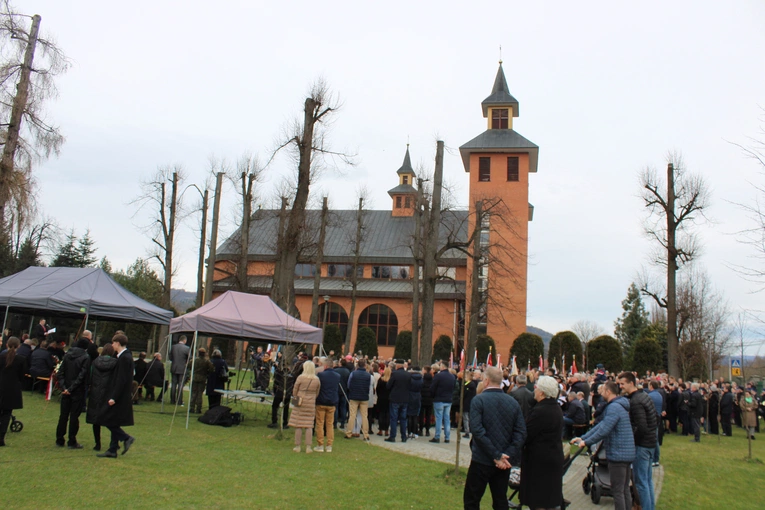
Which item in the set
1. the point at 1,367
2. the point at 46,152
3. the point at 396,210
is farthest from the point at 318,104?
the point at 396,210

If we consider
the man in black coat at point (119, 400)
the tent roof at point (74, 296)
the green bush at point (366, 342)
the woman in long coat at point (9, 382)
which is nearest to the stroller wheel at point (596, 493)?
the man in black coat at point (119, 400)

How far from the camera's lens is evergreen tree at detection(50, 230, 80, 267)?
40719 millimetres

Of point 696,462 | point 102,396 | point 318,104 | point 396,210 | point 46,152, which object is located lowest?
point 696,462

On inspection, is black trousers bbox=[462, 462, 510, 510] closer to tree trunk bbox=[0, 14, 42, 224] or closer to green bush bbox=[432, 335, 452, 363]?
tree trunk bbox=[0, 14, 42, 224]

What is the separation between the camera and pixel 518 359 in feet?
124

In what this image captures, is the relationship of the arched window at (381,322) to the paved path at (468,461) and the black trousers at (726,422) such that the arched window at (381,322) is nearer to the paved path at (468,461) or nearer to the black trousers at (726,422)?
the black trousers at (726,422)

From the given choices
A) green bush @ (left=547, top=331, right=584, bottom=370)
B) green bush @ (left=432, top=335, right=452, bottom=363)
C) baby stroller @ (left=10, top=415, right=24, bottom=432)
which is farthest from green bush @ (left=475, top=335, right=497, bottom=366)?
baby stroller @ (left=10, top=415, right=24, bottom=432)

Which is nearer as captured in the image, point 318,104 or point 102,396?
point 102,396

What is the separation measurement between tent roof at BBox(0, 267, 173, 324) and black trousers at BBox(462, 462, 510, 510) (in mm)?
12579

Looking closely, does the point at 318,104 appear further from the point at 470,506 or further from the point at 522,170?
the point at 522,170

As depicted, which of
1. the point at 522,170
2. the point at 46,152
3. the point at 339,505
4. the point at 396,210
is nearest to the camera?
the point at 339,505

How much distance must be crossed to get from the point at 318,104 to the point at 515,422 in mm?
15164

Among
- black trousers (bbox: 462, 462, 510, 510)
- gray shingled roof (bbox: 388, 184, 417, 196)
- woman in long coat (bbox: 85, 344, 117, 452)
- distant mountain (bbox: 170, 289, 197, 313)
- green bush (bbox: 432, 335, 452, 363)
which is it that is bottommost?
black trousers (bbox: 462, 462, 510, 510)

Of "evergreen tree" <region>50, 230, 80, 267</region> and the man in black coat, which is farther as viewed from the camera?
"evergreen tree" <region>50, 230, 80, 267</region>
